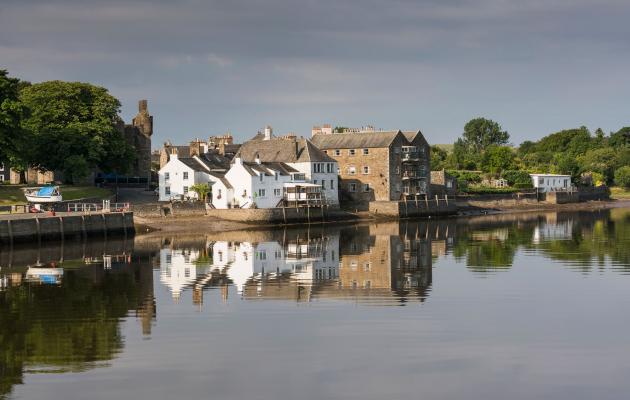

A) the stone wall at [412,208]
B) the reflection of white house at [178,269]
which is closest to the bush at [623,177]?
the stone wall at [412,208]

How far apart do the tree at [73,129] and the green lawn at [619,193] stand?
9396cm

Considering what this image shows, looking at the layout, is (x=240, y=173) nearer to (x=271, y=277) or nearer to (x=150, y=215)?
(x=150, y=215)

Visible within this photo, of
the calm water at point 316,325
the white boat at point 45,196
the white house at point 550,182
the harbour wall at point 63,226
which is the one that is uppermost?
the white house at point 550,182

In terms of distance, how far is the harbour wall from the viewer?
67.0 m

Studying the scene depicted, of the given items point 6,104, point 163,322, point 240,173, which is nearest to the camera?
point 163,322

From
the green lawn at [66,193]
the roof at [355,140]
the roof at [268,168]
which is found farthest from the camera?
the roof at [355,140]

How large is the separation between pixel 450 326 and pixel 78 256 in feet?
113

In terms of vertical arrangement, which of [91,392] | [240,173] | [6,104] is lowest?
[91,392]

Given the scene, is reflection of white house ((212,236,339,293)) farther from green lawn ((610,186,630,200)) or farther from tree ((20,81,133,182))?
green lawn ((610,186,630,200))

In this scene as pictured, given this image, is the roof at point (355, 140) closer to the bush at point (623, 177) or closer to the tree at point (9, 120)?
the tree at point (9, 120)

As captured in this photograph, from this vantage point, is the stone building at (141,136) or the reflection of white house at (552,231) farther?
the stone building at (141,136)

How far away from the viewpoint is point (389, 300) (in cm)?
3959

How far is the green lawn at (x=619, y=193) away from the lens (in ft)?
533

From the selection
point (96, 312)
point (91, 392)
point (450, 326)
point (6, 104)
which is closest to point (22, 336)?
point (96, 312)
